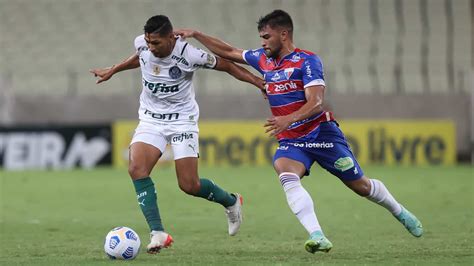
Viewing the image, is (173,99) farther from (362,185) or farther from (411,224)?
(411,224)

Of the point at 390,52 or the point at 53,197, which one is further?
the point at 390,52

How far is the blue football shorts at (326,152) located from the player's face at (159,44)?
136cm

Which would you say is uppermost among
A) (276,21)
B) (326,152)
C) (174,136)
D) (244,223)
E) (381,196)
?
(276,21)

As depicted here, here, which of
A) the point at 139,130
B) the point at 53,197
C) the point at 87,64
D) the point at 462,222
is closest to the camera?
the point at 139,130

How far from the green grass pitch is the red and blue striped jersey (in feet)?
3.60

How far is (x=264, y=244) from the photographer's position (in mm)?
9695

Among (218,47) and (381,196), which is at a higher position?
(218,47)

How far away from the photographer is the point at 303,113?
834 centimetres

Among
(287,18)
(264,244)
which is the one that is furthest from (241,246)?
(287,18)

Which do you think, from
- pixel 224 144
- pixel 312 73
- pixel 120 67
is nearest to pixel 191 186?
pixel 120 67

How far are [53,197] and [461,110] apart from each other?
12.9 m

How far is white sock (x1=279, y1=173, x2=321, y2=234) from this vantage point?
27.3 ft

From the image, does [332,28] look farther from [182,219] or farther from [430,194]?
[182,219]

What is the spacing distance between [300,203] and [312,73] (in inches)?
43.8
